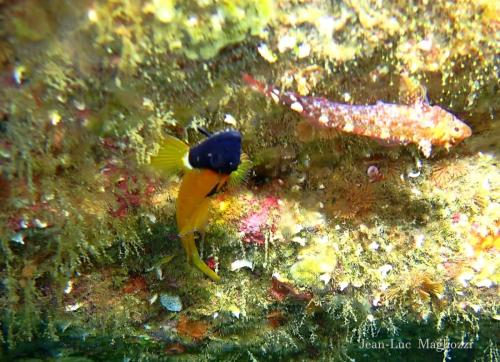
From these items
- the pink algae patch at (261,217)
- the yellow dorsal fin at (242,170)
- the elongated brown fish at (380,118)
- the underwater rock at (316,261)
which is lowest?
the underwater rock at (316,261)

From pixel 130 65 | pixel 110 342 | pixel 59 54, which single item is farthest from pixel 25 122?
pixel 110 342

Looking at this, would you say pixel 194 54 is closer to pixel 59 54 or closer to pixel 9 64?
pixel 59 54

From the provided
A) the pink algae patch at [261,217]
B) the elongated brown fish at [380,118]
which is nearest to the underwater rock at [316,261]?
the pink algae patch at [261,217]

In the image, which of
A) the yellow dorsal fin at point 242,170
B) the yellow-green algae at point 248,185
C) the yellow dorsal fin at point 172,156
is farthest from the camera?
the yellow dorsal fin at point 242,170

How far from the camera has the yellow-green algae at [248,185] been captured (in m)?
1.69

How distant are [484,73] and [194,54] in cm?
178

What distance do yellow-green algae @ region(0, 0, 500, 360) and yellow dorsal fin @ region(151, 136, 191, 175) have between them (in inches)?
3.5

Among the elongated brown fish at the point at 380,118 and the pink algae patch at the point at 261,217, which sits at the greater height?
the elongated brown fish at the point at 380,118

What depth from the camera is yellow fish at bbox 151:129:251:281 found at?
192 cm

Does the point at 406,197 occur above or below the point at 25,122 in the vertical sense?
above

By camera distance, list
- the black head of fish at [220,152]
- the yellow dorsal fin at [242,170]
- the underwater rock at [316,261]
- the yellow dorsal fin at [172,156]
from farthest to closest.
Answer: the underwater rock at [316,261], the yellow dorsal fin at [242,170], the yellow dorsal fin at [172,156], the black head of fish at [220,152]

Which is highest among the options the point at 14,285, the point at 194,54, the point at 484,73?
the point at 484,73

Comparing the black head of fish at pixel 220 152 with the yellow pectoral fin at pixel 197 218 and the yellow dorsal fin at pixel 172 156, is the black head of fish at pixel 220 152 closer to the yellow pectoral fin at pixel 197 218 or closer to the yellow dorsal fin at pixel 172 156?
the yellow dorsal fin at pixel 172 156

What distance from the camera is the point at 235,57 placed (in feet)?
6.29
